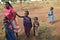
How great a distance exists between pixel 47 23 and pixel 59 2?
10.3 meters

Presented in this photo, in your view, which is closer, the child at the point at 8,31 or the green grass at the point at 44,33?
the child at the point at 8,31

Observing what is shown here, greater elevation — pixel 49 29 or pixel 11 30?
pixel 11 30

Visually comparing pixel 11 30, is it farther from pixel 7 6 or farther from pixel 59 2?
pixel 59 2

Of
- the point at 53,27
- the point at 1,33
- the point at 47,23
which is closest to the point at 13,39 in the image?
the point at 1,33

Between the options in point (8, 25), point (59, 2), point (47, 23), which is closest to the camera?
point (8, 25)

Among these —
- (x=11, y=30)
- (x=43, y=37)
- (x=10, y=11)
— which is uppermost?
(x=10, y=11)

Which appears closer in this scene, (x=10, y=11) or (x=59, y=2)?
(x=10, y=11)

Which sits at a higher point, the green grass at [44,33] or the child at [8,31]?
the child at [8,31]

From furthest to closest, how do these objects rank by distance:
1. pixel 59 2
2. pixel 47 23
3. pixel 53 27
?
1. pixel 59 2
2. pixel 47 23
3. pixel 53 27

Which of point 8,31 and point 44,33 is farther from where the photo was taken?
point 44,33

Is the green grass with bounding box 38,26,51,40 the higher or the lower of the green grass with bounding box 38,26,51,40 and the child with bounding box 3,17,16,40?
the lower

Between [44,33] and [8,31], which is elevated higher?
[8,31]

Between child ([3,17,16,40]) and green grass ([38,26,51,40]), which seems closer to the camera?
child ([3,17,16,40])

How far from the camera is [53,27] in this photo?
1232cm
